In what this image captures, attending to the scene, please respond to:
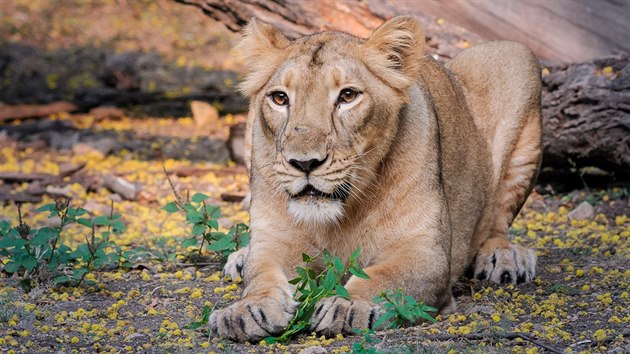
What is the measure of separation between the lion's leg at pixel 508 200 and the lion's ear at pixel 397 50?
5.11ft

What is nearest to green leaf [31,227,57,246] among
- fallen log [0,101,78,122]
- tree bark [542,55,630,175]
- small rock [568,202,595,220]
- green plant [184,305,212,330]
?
green plant [184,305,212,330]

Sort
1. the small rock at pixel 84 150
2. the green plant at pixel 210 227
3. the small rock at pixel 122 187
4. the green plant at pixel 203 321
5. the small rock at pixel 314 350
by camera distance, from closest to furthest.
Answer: the small rock at pixel 314 350
the green plant at pixel 203 321
the green plant at pixel 210 227
the small rock at pixel 122 187
the small rock at pixel 84 150

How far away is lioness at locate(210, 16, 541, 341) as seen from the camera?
14.8ft

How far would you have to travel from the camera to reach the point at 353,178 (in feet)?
15.4

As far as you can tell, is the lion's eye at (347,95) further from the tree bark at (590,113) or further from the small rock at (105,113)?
the small rock at (105,113)

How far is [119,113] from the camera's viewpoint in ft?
39.9

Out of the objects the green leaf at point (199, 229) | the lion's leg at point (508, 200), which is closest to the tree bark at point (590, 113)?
the lion's leg at point (508, 200)

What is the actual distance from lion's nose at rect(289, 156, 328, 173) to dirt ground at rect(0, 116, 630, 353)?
776 mm

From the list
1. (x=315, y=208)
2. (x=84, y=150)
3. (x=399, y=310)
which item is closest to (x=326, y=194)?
(x=315, y=208)

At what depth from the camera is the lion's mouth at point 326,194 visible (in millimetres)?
4562

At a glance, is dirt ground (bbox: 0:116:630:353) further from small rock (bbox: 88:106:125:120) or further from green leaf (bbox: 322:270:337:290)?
small rock (bbox: 88:106:125:120)

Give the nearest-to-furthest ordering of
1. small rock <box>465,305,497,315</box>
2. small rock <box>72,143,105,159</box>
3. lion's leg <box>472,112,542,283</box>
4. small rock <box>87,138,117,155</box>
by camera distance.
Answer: small rock <box>465,305,497,315</box>, lion's leg <box>472,112,542,283</box>, small rock <box>72,143,105,159</box>, small rock <box>87,138,117,155</box>

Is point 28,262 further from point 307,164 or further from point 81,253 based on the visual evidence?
point 307,164

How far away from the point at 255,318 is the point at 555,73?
430 centimetres
